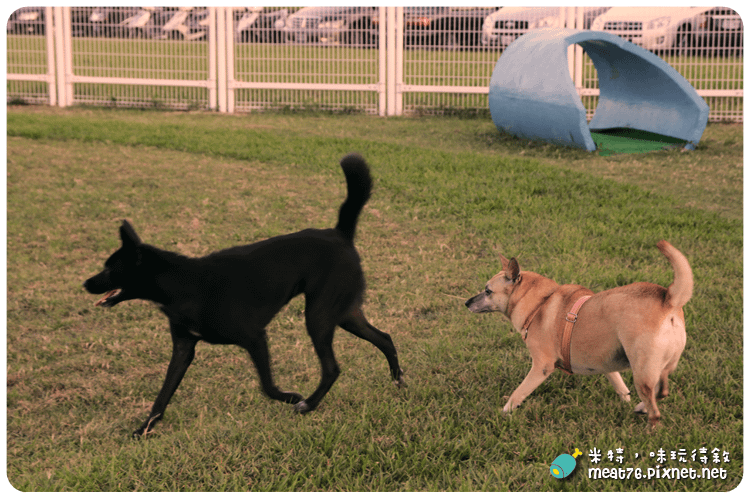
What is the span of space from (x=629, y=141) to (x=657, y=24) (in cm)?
382

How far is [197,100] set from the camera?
12430mm

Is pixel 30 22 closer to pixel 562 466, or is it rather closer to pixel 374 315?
pixel 374 315

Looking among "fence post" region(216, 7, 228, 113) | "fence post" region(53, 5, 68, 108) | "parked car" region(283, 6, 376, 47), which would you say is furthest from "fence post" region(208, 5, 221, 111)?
"fence post" region(53, 5, 68, 108)

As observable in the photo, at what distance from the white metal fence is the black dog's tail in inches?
377

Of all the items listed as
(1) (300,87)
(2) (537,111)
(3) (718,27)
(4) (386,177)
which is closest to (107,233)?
(4) (386,177)

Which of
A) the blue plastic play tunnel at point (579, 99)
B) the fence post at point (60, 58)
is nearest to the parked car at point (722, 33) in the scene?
the blue plastic play tunnel at point (579, 99)

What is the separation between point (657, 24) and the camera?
11.8 metres

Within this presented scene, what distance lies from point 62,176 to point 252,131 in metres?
3.01

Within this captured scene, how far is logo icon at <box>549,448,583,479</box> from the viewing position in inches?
102

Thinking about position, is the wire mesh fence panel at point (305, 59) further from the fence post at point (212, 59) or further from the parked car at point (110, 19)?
the parked car at point (110, 19)

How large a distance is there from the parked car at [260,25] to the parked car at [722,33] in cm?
746

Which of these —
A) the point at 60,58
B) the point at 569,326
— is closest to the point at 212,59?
the point at 60,58

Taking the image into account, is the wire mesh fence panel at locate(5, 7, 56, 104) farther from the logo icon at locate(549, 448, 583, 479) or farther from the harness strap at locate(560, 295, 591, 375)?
the logo icon at locate(549, 448, 583, 479)

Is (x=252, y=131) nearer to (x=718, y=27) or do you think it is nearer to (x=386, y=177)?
(x=386, y=177)
